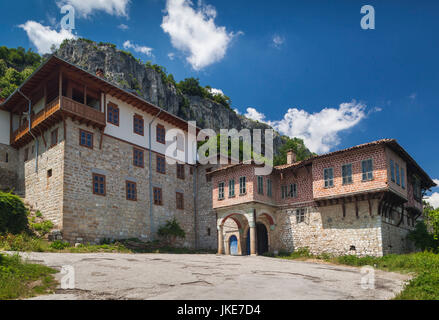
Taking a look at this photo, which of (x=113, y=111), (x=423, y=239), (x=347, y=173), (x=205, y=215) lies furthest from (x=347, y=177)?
(x=113, y=111)

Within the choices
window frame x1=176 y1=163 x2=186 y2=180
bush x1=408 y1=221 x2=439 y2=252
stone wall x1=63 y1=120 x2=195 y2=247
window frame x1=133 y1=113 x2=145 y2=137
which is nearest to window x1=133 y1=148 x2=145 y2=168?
stone wall x1=63 y1=120 x2=195 y2=247

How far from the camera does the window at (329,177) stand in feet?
77.9

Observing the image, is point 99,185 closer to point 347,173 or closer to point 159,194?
point 159,194

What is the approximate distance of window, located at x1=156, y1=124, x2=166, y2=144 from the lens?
30.4 meters

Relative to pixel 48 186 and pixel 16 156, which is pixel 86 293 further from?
pixel 16 156

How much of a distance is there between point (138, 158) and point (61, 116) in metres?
6.52

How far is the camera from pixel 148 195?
28.2 m

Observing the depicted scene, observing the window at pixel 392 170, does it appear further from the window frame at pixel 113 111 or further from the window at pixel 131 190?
the window frame at pixel 113 111

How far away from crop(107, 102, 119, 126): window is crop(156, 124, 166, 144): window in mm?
4090

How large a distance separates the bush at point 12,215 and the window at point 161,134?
1206cm

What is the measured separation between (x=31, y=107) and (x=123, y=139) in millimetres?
7172

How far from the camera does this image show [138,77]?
61.2m

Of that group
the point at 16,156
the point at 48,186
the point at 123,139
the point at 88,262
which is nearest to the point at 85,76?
the point at 123,139

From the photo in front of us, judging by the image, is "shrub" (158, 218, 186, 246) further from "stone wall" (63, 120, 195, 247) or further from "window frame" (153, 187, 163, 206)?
"window frame" (153, 187, 163, 206)
